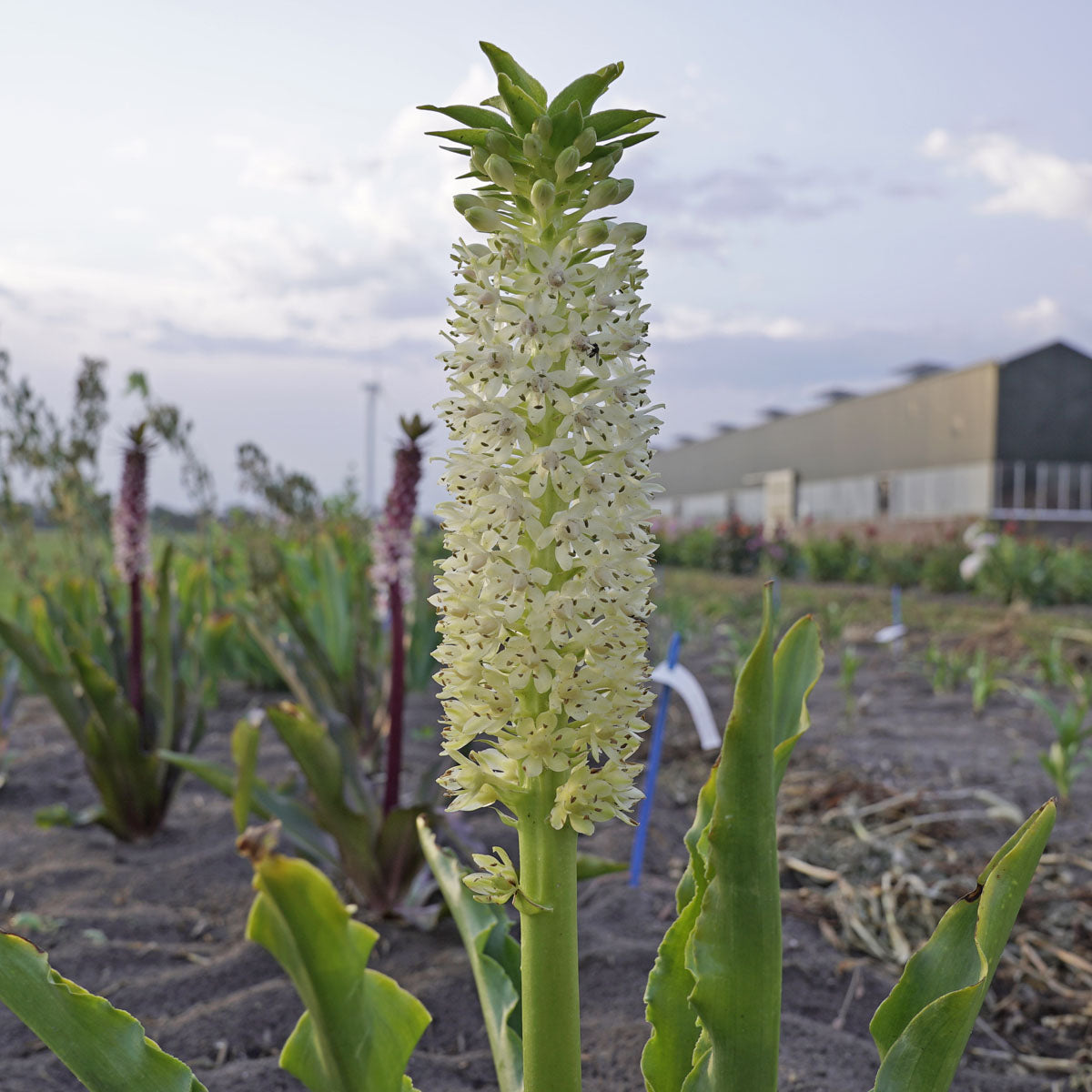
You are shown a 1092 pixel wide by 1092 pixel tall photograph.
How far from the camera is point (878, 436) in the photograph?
37.3 metres

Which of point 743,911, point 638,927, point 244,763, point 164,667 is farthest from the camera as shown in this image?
point 164,667

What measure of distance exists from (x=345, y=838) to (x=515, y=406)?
2179 millimetres

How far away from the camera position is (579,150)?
1269 millimetres

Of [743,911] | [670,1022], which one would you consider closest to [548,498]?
[743,911]

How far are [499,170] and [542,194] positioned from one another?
63mm

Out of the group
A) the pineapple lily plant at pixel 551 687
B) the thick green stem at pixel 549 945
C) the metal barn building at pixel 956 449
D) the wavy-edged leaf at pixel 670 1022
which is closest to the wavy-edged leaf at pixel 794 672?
the wavy-edged leaf at pixel 670 1022

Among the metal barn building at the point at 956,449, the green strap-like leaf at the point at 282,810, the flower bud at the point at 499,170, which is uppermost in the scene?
the metal barn building at the point at 956,449

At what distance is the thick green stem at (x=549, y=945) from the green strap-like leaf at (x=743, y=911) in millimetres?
185

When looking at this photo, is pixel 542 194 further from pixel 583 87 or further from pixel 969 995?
pixel 969 995

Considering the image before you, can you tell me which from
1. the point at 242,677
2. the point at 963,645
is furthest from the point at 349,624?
the point at 963,645

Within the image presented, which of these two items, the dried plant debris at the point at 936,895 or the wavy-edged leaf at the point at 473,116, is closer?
the wavy-edged leaf at the point at 473,116

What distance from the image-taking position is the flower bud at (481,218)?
1265 millimetres

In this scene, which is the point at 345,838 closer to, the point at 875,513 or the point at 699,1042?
the point at 699,1042

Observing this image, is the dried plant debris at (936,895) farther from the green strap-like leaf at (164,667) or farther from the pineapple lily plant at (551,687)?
the green strap-like leaf at (164,667)
